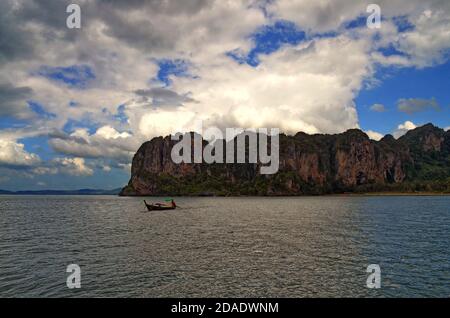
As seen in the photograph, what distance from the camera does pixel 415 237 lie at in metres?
64.0

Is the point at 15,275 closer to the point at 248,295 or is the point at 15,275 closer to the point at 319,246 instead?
the point at 248,295

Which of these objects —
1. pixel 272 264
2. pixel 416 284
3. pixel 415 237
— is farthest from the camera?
pixel 415 237

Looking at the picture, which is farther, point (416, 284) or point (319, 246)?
point (319, 246)

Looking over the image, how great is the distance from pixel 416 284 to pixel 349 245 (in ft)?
70.5

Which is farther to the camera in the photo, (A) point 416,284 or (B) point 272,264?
(B) point 272,264

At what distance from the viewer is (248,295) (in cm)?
3017

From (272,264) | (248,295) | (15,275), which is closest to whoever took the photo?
(248,295)

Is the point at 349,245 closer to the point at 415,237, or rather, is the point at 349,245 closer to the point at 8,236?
the point at 415,237

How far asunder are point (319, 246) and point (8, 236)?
191 ft
